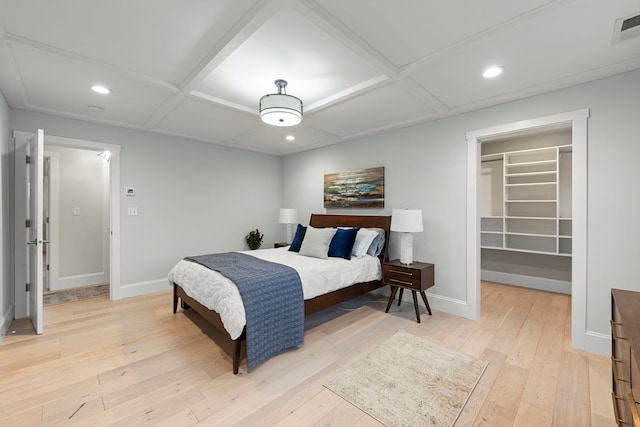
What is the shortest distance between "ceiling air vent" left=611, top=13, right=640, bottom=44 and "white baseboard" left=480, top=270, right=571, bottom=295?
3.56 m

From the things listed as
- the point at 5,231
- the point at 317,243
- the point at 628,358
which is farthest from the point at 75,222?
the point at 628,358

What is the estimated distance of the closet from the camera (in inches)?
165

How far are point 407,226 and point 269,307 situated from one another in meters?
1.87

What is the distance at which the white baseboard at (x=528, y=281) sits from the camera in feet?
13.6

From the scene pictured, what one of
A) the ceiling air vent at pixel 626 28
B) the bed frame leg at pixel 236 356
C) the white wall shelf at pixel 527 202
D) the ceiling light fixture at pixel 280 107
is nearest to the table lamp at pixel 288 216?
the ceiling light fixture at pixel 280 107

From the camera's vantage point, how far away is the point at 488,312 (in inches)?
136

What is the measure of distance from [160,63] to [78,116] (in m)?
2.16

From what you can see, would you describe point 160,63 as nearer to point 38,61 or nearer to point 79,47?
point 79,47

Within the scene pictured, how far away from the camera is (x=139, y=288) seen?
4.05m

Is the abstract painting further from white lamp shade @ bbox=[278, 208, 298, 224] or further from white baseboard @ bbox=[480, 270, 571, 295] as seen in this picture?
white baseboard @ bbox=[480, 270, 571, 295]

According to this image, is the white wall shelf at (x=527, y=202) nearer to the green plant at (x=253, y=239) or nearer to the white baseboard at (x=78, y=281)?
the green plant at (x=253, y=239)

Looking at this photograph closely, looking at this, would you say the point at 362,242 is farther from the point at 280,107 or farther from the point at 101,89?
the point at 101,89

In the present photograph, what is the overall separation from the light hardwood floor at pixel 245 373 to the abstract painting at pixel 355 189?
5.59 ft

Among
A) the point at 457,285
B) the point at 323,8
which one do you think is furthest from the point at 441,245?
the point at 323,8
